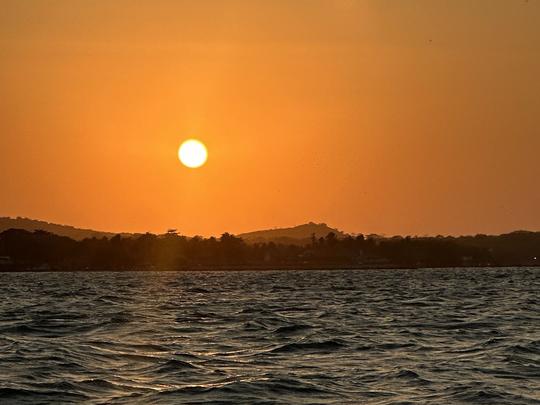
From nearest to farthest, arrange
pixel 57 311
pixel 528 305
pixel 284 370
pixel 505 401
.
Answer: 1. pixel 505 401
2. pixel 284 370
3. pixel 57 311
4. pixel 528 305

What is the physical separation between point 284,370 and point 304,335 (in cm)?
1275

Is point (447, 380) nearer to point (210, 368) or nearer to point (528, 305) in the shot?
point (210, 368)

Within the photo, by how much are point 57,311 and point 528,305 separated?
33.1 metres

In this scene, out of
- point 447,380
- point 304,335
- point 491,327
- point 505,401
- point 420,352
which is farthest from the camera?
point 491,327

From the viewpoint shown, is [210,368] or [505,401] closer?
[505,401]

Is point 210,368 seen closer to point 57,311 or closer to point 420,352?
point 420,352

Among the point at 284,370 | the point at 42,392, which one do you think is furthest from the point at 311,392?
the point at 42,392

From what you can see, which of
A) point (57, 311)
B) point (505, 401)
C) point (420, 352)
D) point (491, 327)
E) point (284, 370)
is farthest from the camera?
point (57, 311)

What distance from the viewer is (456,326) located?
50.4m

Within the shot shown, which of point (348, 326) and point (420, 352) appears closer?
point (420, 352)

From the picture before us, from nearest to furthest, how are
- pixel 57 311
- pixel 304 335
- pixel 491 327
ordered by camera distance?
pixel 304 335
pixel 491 327
pixel 57 311

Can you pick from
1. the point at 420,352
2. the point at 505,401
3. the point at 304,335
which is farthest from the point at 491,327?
the point at 505,401

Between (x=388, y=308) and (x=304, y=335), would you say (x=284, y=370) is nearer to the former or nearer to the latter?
(x=304, y=335)

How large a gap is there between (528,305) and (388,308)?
10.5 metres
